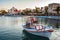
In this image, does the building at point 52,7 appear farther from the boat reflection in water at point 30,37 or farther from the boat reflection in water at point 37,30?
the boat reflection in water at point 30,37

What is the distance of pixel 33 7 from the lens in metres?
3.98

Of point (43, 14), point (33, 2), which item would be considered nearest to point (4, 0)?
point (33, 2)

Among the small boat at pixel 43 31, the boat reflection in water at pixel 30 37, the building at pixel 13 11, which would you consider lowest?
the boat reflection in water at pixel 30 37

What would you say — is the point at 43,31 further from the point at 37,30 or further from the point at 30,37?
the point at 30,37

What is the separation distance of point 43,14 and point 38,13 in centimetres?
11

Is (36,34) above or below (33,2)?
below

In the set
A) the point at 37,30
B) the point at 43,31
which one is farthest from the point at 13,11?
the point at 43,31

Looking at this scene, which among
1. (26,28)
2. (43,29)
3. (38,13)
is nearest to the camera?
(38,13)

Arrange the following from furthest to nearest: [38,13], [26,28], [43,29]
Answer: [26,28] < [43,29] < [38,13]

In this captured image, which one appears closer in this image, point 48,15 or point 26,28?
point 48,15

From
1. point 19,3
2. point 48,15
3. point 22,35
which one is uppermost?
point 19,3

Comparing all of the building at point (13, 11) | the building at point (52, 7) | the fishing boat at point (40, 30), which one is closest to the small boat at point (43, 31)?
the fishing boat at point (40, 30)

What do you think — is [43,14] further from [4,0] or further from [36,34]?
[4,0]

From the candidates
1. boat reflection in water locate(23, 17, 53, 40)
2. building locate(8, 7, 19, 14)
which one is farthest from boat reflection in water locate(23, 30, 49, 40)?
building locate(8, 7, 19, 14)
